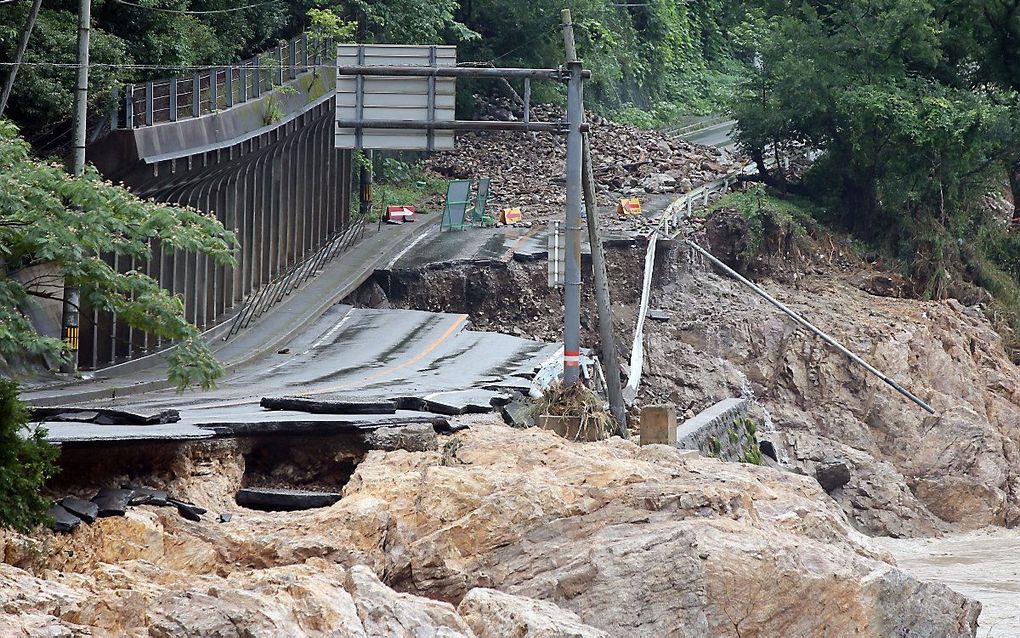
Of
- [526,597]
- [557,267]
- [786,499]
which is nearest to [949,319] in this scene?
[557,267]

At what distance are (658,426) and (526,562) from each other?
8.74 metres

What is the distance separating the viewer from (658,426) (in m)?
21.0

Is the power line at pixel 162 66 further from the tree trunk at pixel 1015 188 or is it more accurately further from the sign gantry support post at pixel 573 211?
the tree trunk at pixel 1015 188

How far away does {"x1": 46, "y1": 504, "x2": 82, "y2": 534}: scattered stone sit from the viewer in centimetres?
1212

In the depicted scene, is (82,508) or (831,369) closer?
(82,508)

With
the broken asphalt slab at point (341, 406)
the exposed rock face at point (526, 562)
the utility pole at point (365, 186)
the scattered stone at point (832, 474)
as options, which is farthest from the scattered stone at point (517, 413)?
the utility pole at point (365, 186)

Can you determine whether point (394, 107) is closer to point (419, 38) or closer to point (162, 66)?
point (162, 66)

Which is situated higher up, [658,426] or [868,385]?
[658,426]

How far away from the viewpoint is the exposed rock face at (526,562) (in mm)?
10117

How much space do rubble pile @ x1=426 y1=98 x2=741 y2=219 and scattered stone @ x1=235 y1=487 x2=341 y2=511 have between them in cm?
3197

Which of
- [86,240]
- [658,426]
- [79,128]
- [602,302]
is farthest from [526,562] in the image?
[79,128]

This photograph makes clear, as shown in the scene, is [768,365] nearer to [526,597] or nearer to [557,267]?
[557,267]

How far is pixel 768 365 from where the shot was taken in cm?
3912

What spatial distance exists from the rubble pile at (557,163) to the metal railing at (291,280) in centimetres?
661
